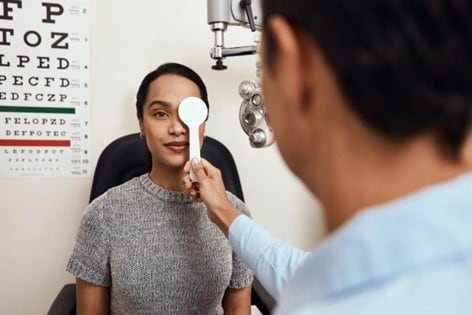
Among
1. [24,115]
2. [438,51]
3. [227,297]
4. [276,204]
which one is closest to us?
[438,51]

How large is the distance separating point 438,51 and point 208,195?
2.84 feet

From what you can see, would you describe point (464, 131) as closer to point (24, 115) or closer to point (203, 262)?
point (203, 262)

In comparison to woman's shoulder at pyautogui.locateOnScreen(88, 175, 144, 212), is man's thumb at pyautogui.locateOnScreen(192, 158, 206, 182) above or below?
above

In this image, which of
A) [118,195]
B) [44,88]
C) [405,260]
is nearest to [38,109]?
[44,88]

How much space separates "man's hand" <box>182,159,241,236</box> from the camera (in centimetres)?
118

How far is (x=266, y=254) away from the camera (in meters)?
1.05

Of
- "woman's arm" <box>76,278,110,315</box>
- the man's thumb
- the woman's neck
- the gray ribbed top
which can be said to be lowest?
"woman's arm" <box>76,278,110,315</box>

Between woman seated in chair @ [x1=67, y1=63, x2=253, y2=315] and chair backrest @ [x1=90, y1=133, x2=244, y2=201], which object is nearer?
woman seated in chair @ [x1=67, y1=63, x2=253, y2=315]

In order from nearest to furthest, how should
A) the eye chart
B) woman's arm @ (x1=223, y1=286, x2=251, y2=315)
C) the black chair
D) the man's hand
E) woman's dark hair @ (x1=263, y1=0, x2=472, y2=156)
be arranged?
woman's dark hair @ (x1=263, y1=0, x2=472, y2=156) < the man's hand < woman's arm @ (x1=223, y1=286, x2=251, y2=315) < the black chair < the eye chart

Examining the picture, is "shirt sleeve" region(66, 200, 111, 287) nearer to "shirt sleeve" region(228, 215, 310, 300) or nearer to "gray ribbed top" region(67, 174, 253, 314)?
"gray ribbed top" region(67, 174, 253, 314)

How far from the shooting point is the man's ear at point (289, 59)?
1.38ft

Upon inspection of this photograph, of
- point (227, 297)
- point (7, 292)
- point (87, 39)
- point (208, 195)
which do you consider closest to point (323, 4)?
point (208, 195)

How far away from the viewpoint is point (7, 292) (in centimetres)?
167

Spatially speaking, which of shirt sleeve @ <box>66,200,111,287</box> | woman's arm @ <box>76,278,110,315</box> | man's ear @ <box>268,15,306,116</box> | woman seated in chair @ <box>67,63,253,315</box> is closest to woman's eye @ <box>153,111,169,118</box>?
woman seated in chair @ <box>67,63,253,315</box>
